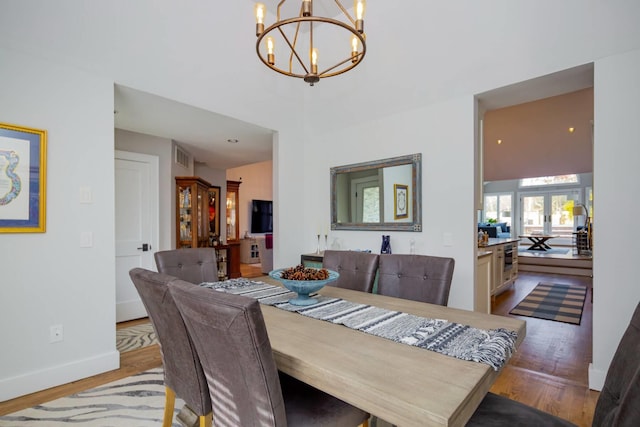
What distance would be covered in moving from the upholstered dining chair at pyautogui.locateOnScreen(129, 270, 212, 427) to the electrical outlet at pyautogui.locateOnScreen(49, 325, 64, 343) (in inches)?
58.3

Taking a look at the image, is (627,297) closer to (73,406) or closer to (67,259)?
(73,406)

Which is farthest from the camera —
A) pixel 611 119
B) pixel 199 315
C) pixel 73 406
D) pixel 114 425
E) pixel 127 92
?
pixel 127 92

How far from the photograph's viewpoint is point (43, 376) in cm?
226

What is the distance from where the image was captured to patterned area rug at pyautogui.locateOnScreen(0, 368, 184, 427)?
6.18 feet

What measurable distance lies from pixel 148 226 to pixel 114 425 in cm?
262

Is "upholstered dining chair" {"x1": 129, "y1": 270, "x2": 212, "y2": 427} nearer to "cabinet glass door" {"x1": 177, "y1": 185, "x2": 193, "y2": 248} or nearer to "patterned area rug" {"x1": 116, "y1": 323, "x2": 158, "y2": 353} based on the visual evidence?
"patterned area rug" {"x1": 116, "y1": 323, "x2": 158, "y2": 353}

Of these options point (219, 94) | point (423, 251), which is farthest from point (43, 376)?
point (423, 251)

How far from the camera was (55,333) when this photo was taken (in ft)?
7.65

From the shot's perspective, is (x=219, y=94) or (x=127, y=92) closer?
(x=127, y=92)

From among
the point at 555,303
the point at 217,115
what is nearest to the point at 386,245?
the point at 217,115

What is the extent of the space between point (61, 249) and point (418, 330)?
2593 millimetres

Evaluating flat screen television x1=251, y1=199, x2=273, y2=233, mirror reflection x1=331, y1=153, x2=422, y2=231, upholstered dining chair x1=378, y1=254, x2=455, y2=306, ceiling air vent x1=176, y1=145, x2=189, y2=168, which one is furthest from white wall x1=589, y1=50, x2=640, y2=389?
flat screen television x1=251, y1=199, x2=273, y2=233

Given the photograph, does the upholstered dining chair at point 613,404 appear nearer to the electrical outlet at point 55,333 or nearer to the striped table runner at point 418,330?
the striped table runner at point 418,330

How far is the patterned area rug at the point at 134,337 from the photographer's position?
3037mm
